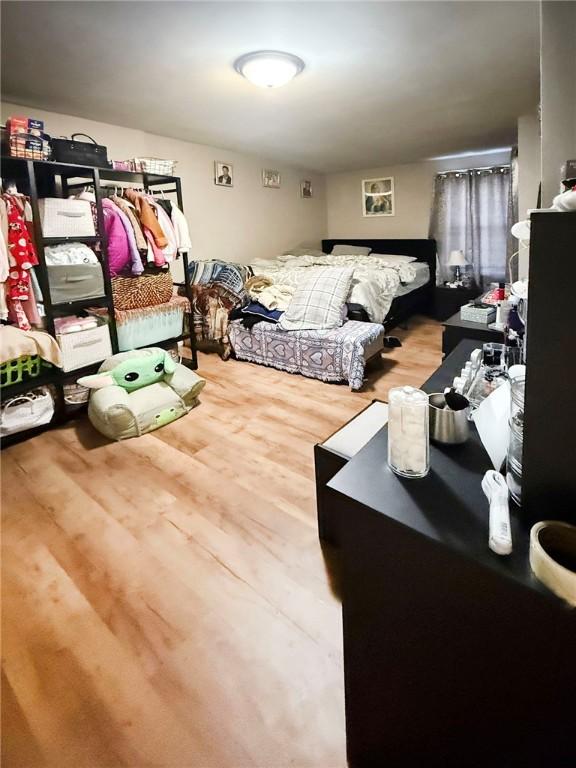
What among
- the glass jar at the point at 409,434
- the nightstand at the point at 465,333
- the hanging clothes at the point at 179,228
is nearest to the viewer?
the glass jar at the point at 409,434

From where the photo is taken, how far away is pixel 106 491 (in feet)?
6.91

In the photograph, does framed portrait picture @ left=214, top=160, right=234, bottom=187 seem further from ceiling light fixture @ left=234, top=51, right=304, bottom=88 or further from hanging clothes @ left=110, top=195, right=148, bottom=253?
ceiling light fixture @ left=234, top=51, right=304, bottom=88

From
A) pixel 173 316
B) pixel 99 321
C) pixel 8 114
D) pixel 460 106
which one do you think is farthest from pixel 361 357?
pixel 8 114

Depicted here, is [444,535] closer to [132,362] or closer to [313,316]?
[132,362]

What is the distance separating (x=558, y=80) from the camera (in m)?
1.62

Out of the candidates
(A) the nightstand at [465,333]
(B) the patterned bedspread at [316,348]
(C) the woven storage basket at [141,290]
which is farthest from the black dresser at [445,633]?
(C) the woven storage basket at [141,290]

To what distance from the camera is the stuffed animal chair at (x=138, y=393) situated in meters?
2.57

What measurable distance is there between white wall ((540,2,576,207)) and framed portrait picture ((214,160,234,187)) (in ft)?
12.3

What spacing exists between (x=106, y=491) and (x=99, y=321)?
1.36 meters

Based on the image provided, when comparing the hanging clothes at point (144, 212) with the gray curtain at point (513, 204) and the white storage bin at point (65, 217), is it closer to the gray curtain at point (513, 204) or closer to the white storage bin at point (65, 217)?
the white storage bin at point (65, 217)

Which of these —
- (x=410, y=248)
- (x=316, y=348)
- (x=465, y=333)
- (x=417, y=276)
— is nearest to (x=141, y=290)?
(x=316, y=348)

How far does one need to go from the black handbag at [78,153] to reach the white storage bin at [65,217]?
0.25 metres

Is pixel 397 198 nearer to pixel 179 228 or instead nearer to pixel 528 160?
pixel 528 160

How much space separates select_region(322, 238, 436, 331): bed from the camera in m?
4.77
